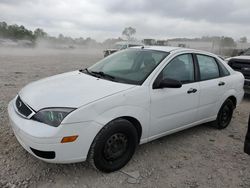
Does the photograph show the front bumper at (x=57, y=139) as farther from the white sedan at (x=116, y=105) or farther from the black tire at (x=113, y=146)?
the black tire at (x=113, y=146)

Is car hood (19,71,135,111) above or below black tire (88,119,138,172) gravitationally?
above

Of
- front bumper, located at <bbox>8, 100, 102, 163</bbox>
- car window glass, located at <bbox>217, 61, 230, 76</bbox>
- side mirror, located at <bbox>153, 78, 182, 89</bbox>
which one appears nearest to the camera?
front bumper, located at <bbox>8, 100, 102, 163</bbox>

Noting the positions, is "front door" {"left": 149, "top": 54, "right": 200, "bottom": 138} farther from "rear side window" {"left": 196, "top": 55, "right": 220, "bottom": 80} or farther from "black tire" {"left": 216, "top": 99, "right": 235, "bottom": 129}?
"black tire" {"left": 216, "top": 99, "right": 235, "bottom": 129}

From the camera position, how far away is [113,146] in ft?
9.16

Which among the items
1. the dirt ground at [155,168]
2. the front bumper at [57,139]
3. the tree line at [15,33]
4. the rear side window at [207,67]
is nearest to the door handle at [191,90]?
the rear side window at [207,67]

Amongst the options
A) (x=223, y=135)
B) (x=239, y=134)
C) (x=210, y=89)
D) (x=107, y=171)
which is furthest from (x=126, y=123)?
(x=239, y=134)

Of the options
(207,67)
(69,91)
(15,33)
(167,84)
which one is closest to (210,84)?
(207,67)

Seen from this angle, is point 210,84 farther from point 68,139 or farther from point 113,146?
point 68,139

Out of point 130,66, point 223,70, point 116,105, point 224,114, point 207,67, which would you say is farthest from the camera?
point 224,114

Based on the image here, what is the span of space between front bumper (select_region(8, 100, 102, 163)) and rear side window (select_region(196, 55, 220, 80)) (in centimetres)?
224

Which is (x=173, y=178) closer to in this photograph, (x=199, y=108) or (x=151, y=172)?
(x=151, y=172)

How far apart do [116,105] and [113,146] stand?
54cm

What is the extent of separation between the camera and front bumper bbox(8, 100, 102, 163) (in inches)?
92.0

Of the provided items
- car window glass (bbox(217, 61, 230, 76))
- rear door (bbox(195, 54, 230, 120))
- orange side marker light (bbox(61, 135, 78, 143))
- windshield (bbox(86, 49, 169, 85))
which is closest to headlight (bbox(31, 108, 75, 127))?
orange side marker light (bbox(61, 135, 78, 143))
